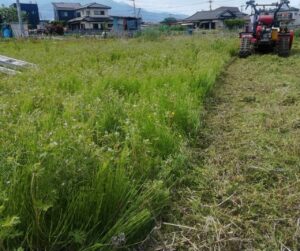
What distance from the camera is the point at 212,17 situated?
5297cm

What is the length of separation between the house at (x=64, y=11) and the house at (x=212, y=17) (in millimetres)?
20950

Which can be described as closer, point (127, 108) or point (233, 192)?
point (233, 192)

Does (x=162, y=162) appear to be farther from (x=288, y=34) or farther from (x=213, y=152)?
(x=288, y=34)

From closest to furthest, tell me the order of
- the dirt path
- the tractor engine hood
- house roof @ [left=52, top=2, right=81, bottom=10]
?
the dirt path < the tractor engine hood < house roof @ [left=52, top=2, right=81, bottom=10]

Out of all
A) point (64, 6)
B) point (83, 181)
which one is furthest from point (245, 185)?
point (64, 6)

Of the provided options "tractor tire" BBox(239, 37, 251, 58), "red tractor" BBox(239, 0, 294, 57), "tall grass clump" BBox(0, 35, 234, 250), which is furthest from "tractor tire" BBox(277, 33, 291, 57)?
"tall grass clump" BBox(0, 35, 234, 250)

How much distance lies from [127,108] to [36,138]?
137cm

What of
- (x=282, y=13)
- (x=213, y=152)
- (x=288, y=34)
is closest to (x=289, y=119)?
(x=213, y=152)

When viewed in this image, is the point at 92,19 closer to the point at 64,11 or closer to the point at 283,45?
the point at 64,11

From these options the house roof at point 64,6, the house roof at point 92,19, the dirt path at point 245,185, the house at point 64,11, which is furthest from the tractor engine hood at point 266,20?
the house roof at point 64,6

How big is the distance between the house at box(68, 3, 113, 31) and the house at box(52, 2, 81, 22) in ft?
7.94

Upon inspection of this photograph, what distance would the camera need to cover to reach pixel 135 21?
174 ft

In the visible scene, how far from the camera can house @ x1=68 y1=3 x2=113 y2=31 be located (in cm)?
5109

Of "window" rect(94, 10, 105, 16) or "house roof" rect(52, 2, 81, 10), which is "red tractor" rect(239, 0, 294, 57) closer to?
"window" rect(94, 10, 105, 16)
